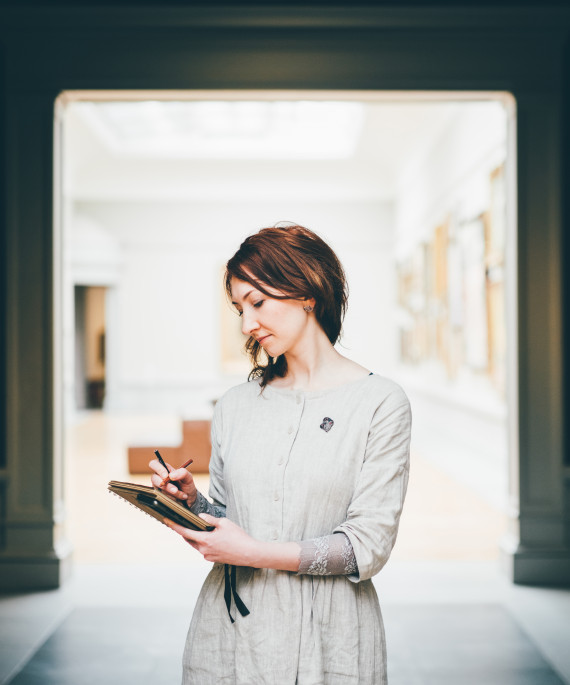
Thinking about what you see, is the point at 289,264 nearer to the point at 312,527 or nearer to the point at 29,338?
the point at 312,527

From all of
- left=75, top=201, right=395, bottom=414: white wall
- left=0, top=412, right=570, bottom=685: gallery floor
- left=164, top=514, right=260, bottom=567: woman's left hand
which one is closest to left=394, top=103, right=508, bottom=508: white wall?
left=0, top=412, right=570, bottom=685: gallery floor

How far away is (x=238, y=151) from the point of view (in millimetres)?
21000

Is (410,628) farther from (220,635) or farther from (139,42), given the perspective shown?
(139,42)

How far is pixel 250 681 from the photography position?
6.22ft

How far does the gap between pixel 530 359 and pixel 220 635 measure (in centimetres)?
484

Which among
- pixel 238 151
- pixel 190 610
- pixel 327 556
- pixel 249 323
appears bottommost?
pixel 190 610

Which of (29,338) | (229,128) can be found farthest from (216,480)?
(229,128)

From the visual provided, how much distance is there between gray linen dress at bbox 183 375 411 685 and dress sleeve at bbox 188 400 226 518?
0.11 m

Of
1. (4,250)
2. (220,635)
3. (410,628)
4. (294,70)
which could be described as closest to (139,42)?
(294,70)

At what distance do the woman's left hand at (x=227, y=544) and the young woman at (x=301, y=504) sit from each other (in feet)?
0.22

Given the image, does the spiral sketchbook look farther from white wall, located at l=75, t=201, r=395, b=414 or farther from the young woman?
white wall, located at l=75, t=201, r=395, b=414

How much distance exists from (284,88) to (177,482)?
192 inches

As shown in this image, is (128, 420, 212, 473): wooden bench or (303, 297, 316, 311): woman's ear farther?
(128, 420, 212, 473): wooden bench

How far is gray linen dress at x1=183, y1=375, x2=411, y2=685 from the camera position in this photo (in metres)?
1.89
